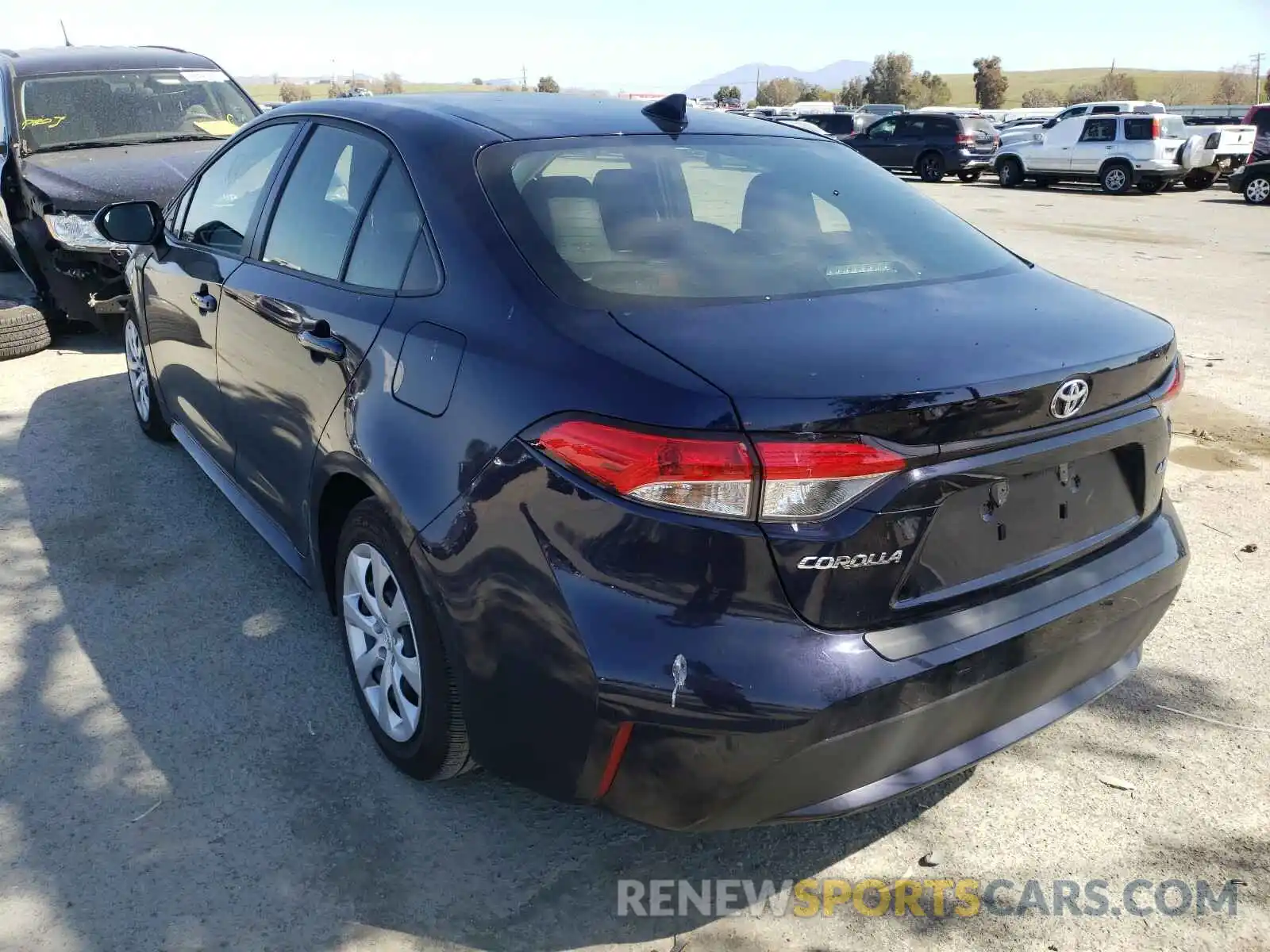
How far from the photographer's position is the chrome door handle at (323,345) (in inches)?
108

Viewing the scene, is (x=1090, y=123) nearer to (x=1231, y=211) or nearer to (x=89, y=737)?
(x=1231, y=211)

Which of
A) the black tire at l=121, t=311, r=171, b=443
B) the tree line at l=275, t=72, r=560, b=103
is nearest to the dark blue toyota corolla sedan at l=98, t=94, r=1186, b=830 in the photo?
the black tire at l=121, t=311, r=171, b=443

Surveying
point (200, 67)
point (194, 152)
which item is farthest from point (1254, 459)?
point (200, 67)

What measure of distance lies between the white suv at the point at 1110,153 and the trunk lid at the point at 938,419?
22.6 m

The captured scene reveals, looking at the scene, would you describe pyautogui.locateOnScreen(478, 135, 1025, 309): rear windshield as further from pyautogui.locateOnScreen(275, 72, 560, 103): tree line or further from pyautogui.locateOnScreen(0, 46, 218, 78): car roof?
pyautogui.locateOnScreen(275, 72, 560, 103): tree line

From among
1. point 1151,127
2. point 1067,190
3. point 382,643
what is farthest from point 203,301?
point 1067,190

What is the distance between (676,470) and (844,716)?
57 centimetres

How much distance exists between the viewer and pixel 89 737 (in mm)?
2971

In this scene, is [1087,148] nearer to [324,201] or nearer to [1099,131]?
[1099,131]

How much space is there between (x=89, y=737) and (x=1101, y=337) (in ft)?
9.53

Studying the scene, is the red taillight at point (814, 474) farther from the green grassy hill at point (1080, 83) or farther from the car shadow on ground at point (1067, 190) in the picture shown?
the green grassy hill at point (1080, 83)

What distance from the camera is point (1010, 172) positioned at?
2466 cm

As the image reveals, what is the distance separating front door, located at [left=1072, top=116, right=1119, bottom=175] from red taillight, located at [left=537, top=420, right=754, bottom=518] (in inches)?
945

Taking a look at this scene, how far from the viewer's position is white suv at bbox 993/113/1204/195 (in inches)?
854
